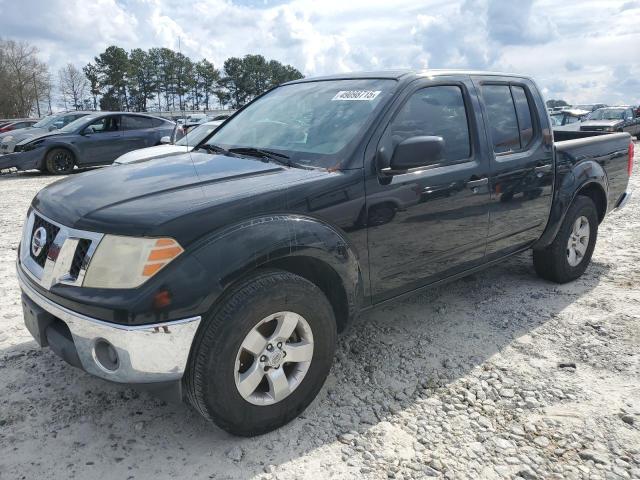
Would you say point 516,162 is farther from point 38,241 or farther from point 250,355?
point 38,241

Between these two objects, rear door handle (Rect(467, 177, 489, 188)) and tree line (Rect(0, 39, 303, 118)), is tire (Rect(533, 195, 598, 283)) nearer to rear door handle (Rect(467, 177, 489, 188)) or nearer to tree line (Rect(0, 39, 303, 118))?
rear door handle (Rect(467, 177, 489, 188))

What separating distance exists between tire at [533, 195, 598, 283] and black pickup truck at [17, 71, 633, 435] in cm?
56

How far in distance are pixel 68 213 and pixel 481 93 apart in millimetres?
2773

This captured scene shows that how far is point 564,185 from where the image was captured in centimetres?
423

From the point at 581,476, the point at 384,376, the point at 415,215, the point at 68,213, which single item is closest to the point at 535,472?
the point at 581,476

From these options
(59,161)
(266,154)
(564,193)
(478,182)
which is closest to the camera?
(266,154)

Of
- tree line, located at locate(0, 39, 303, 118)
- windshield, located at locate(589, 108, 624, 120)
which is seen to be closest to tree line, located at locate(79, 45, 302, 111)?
tree line, located at locate(0, 39, 303, 118)

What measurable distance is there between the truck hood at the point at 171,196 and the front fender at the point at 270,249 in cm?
6

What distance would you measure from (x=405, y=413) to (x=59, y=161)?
11882mm

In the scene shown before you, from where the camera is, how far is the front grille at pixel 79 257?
7.39ft

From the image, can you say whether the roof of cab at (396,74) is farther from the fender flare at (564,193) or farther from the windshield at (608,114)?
the windshield at (608,114)

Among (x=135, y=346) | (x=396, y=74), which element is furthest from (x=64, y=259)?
(x=396, y=74)

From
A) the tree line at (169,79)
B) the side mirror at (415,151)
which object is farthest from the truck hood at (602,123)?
the tree line at (169,79)

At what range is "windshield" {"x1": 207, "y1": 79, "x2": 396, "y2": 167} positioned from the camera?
2.98m
